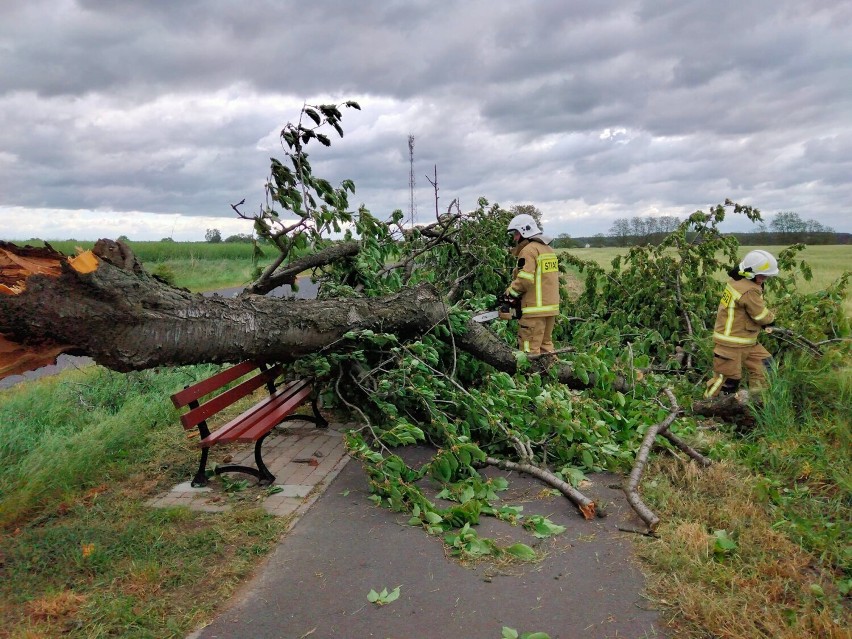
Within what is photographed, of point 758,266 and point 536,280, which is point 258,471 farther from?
point 758,266

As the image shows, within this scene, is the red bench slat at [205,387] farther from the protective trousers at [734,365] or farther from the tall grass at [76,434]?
the protective trousers at [734,365]

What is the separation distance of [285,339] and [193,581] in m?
1.69

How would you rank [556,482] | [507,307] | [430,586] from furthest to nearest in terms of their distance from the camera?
1. [507,307]
2. [556,482]
3. [430,586]

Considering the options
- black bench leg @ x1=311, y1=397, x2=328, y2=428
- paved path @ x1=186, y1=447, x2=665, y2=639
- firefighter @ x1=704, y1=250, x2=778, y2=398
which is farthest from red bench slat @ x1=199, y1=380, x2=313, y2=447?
firefighter @ x1=704, y1=250, x2=778, y2=398

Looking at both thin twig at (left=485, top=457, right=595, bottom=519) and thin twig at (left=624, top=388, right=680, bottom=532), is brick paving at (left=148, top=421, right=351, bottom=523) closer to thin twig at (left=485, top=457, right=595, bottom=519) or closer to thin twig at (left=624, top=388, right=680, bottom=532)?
thin twig at (left=485, top=457, right=595, bottom=519)

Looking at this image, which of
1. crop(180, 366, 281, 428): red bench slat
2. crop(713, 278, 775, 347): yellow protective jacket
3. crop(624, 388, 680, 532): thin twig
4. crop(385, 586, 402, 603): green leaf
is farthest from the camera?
crop(713, 278, 775, 347): yellow protective jacket

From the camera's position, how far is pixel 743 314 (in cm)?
657

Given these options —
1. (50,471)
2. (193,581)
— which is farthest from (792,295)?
(50,471)

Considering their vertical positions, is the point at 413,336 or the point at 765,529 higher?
the point at 413,336

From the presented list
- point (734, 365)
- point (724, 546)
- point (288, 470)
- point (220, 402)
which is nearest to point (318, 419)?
point (288, 470)

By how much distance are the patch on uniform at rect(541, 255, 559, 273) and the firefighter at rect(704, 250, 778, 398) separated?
1786 millimetres

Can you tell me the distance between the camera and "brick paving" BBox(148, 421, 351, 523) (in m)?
4.44

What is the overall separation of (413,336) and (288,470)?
1568 millimetres

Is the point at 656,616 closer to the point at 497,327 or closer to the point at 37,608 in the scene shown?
the point at 37,608
